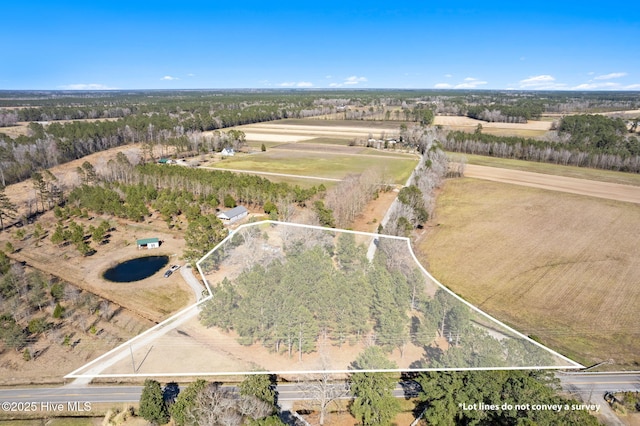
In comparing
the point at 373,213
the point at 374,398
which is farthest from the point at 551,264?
the point at 374,398

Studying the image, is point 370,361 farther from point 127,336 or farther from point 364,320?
point 127,336

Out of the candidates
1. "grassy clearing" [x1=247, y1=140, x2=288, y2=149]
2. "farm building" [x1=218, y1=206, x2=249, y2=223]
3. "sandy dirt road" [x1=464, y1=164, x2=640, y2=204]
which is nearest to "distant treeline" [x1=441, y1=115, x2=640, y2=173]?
"sandy dirt road" [x1=464, y1=164, x2=640, y2=204]

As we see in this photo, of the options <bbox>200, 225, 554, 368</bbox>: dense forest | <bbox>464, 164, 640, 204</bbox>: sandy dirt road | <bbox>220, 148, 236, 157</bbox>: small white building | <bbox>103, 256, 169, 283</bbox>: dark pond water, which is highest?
<bbox>200, 225, 554, 368</bbox>: dense forest

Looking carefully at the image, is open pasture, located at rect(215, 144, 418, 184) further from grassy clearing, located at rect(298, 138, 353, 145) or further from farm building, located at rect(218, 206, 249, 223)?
farm building, located at rect(218, 206, 249, 223)

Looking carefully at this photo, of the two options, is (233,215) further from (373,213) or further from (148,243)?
(373,213)

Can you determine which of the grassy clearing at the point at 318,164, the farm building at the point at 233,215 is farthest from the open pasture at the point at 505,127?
the farm building at the point at 233,215

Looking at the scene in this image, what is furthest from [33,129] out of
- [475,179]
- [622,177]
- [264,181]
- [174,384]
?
[622,177]
